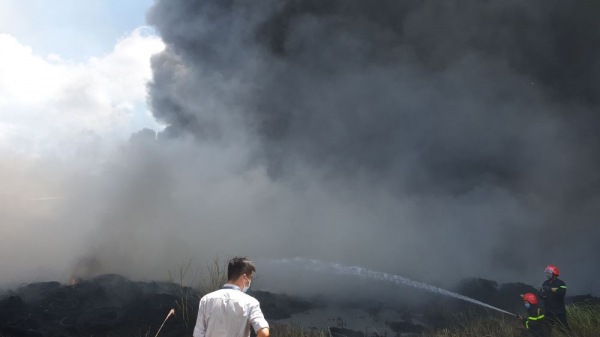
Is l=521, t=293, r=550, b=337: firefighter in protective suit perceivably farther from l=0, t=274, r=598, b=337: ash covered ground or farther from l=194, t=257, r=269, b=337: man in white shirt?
l=194, t=257, r=269, b=337: man in white shirt

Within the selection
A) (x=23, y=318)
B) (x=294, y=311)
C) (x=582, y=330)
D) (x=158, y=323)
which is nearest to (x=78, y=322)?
(x=23, y=318)

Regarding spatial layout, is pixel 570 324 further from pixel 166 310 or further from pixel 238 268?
pixel 166 310

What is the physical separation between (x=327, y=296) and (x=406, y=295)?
3.94 metres

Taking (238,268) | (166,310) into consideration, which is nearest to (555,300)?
(238,268)

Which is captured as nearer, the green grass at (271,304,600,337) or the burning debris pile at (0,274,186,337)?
the green grass at (271,304,600,337)

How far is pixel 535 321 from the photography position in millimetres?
9195

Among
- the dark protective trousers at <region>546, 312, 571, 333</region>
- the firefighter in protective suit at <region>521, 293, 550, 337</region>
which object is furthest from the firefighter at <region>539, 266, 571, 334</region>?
the firefighter in protective suit at <region>521, 293, 550, 337</region>

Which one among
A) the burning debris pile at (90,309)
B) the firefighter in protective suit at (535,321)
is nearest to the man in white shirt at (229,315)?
the burning debris pile at (90,309)

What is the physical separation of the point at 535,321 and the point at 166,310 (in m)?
9.81

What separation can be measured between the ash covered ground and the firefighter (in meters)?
4.99

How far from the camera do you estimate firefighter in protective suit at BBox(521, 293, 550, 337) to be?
910 centimetres

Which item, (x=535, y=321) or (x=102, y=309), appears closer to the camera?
(x=535, y=321)

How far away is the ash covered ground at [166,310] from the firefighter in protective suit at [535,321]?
4696 millimetres

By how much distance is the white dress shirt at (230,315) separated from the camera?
3.82 m
